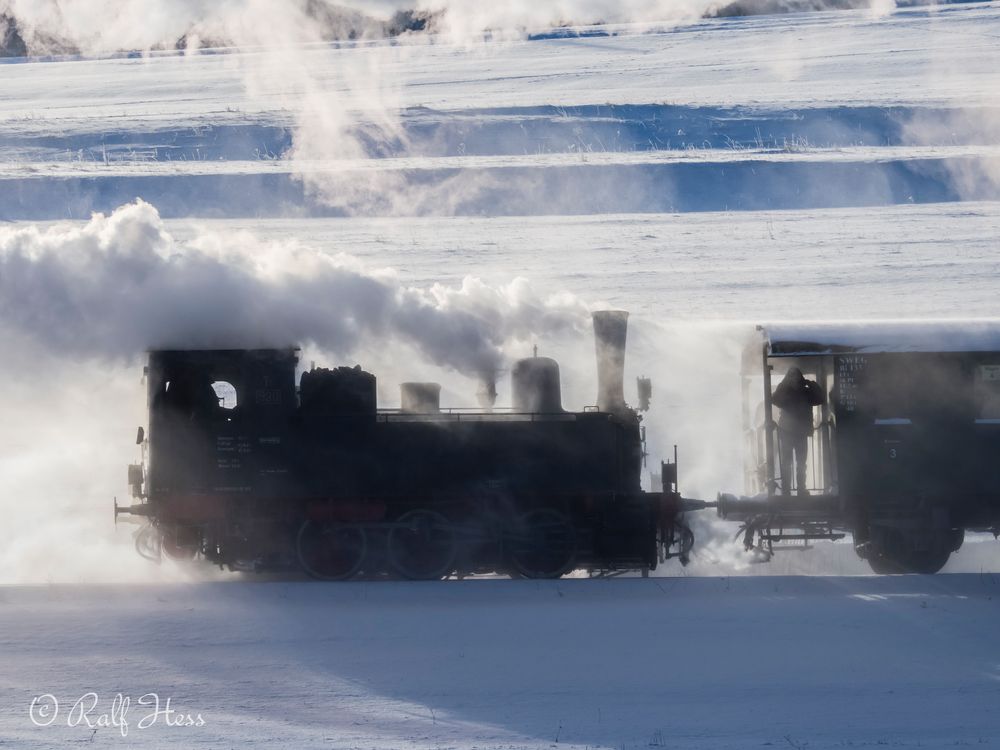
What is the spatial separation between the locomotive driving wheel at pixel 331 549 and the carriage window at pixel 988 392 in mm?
7130

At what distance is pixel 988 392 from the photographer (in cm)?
1359

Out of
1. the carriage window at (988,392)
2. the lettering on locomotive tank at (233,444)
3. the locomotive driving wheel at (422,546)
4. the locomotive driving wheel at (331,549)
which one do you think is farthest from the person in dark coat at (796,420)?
the lettering on locomotive tank at (233,444)

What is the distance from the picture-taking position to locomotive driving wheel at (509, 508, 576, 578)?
13531 millimetres

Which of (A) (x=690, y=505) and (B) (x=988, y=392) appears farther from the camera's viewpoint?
(A) (x=690, y=505)

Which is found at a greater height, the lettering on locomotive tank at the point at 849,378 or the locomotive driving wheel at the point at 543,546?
the lettering on locomotive tank at the point at 849,378

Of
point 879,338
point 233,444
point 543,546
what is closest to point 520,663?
point 543,546

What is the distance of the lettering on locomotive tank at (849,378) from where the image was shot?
44.7ft

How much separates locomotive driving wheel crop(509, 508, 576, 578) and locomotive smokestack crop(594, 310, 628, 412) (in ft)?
4.93

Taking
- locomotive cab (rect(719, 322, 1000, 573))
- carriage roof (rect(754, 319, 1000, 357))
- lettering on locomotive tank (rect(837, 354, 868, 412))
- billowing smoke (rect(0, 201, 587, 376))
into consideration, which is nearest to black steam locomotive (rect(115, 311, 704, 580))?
billowing smoke (rect(0, 201, 587, 376))

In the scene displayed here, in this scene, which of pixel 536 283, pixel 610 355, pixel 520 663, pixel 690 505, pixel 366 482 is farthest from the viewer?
pixel 536 283

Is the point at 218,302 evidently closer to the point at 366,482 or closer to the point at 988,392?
the point at 366,482

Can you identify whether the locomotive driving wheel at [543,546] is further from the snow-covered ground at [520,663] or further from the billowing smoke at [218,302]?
the billowing smoke at [218,302]

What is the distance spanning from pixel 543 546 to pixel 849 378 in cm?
398

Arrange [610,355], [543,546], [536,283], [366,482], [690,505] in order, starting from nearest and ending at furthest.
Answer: [366,482] → [543,546] → [690,505] → [610,355] → [536,283]
